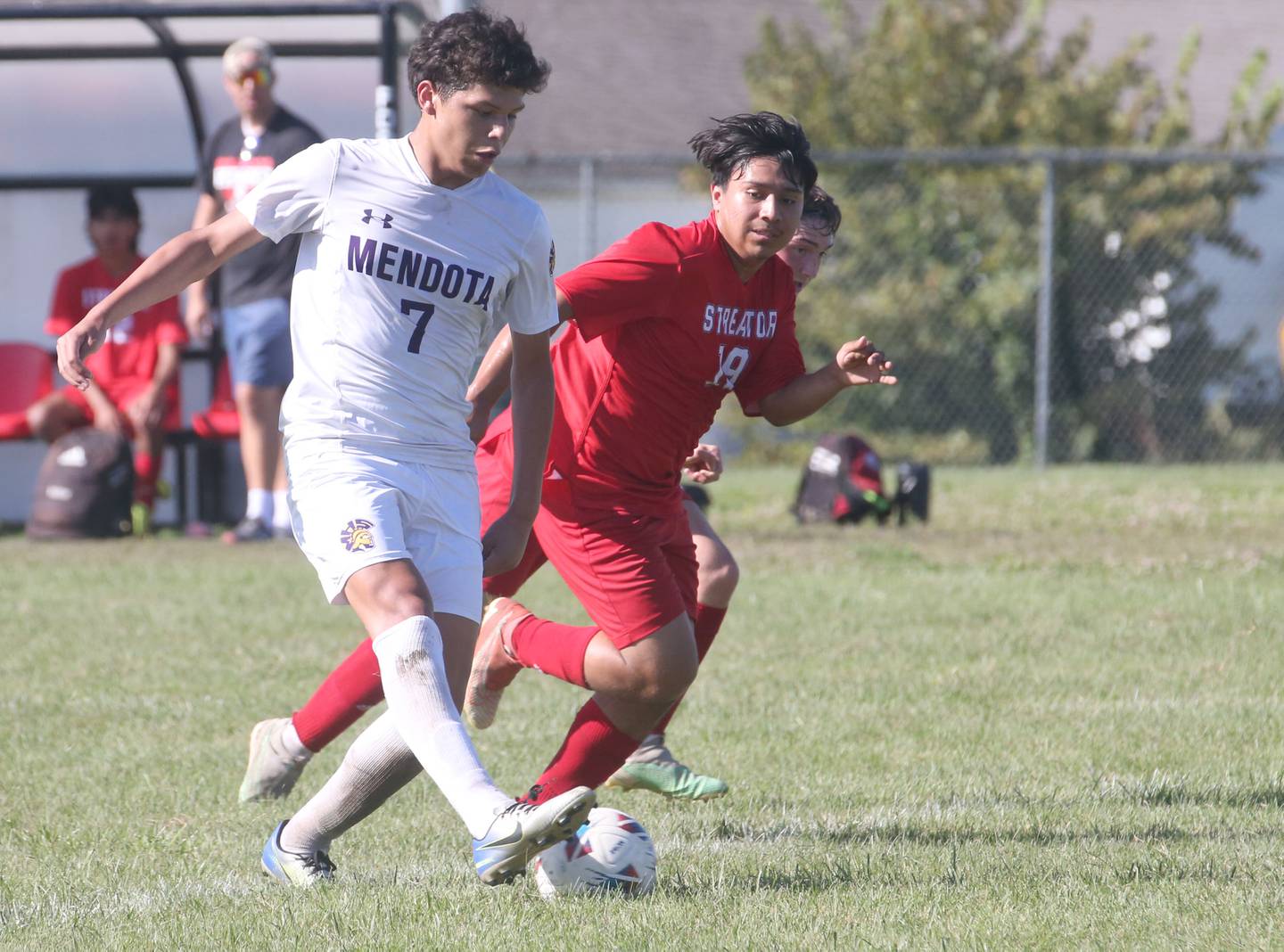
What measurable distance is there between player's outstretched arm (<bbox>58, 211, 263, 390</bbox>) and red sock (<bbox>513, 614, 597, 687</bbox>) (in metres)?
1.38

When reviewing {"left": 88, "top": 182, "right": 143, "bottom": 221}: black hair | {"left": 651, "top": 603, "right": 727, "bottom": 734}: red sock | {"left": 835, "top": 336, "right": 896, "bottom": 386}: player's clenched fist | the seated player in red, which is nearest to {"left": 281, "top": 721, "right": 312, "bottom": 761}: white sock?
{"left": 651, "top": 603, "right": 727, "bottom": 734}: red sock

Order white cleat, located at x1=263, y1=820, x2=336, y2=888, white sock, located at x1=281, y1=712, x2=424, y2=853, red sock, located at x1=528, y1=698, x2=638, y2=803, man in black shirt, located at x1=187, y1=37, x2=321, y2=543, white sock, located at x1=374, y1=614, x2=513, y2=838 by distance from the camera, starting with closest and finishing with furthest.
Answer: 1. white sock, located at x1=374, y1=614, x2=513, y2=838
2. white sock, located at x1=281, y1=712, x2=424, y2=853
3. white cleat, located at x1=263, y1=820, x2=336, y2=888
4. red sock, located at x1=528, y1=698, x2=638, y2=803
5. man in black shirt, located at x1=187, y1=37, x2=321, y2=543

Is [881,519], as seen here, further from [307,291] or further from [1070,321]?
[307,291]

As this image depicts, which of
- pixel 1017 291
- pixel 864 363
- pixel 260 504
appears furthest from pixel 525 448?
pixel 1017 291

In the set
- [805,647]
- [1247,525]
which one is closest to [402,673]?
[805,647]

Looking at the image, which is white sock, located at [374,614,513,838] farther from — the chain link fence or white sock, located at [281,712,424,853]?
the chain link fence

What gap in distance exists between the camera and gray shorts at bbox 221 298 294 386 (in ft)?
33.2

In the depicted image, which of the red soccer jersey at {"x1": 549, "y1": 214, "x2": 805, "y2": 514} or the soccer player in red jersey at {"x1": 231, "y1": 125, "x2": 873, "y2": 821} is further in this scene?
the red soccer jersey at {"x1": 549, "y1": 214, "x2": 805, "y2": 514}

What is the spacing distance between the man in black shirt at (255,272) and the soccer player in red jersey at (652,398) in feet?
18.0

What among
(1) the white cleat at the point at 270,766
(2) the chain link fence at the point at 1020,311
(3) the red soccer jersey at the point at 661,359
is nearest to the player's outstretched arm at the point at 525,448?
(3) the red soccer jersey at the point at 661,359

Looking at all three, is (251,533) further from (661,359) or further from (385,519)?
(385,519)

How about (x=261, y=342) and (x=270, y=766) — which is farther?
(x=261, y=342)

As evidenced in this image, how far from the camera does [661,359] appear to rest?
4.72 m

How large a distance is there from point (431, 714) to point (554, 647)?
3.45ft
